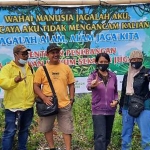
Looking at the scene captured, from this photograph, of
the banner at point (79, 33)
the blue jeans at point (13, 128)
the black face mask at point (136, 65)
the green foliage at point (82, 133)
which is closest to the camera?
the black face mask at point (136, 65)

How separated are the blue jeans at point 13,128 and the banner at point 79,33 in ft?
5.10

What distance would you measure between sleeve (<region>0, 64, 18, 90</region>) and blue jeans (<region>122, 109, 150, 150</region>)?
5.44ft

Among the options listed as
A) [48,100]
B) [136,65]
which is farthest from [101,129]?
[136,65]

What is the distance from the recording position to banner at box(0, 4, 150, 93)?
8.44 metres

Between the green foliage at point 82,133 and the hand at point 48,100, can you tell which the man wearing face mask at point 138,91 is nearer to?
the green foliage at point 82,133

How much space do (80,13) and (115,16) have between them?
0.62m

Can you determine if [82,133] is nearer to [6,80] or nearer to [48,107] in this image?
[48,107]

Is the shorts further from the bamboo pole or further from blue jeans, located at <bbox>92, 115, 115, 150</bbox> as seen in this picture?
the bamboo pole

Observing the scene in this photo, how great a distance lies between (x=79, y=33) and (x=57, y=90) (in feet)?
5.93

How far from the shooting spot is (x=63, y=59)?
8.59m

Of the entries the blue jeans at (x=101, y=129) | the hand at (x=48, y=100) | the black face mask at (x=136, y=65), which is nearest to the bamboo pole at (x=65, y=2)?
the black face mask at (x=136, y=65)

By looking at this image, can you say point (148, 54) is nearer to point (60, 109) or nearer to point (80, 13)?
point (80, 13)

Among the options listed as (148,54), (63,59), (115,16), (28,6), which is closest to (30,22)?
(28,6)

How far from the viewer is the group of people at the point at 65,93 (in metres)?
6.95
